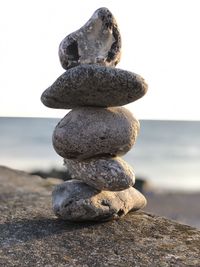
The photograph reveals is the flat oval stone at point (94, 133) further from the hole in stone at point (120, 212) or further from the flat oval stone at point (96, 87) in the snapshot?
the hole in stone at point (120, 212)

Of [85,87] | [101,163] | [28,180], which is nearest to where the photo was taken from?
[85,87]

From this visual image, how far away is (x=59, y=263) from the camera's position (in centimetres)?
356

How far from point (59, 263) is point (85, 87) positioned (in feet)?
5.53

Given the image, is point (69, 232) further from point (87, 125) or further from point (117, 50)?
point (117, 50)

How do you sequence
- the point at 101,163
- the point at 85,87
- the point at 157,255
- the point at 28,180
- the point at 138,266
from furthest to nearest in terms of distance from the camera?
the point at 28,180
the point at 101,163
the point at 85,87
the point at 157,255
the point at 138,266

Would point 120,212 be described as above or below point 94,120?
below

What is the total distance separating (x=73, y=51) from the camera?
4594mm

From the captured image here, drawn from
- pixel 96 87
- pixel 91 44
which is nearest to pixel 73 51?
pixel 91 44

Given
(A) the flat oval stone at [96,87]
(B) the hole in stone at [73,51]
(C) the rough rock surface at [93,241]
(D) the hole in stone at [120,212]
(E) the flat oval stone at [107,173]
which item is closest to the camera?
(C) the rough rock surface at [93,241]

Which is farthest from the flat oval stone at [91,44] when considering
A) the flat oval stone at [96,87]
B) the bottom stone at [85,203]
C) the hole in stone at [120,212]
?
the hole in stone at [120,212]

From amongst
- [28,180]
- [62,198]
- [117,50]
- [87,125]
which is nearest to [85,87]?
[87,125]

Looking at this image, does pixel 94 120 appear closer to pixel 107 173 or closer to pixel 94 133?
pixel 94 133

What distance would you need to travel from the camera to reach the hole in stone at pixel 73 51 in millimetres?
4563

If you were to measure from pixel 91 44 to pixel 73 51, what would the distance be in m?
0.21
